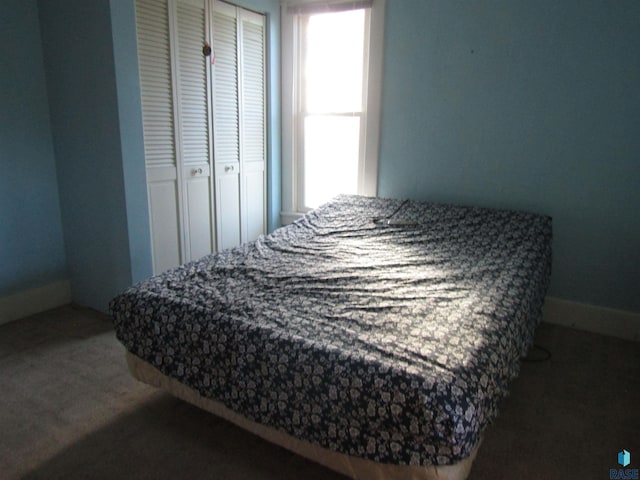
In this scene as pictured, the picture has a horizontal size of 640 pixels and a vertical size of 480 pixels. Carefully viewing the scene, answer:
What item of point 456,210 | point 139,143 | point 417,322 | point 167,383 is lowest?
point 167,383

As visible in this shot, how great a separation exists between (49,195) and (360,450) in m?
2.53

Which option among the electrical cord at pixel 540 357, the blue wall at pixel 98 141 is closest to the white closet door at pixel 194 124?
the blue wall at pixel 98 141

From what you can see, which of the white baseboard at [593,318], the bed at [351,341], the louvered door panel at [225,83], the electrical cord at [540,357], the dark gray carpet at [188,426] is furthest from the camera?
the louvered door panel at [225,83]

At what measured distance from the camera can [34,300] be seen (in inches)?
111

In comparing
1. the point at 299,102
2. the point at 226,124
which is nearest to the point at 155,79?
the point at 226,124

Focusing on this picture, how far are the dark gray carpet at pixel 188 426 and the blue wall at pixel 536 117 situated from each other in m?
0.69

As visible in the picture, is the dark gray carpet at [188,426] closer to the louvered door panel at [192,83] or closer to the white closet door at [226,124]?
the white closet door at [226,124]

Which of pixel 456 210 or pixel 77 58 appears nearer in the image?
pixel 77 58

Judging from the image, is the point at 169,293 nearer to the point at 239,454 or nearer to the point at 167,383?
the point at 167,383

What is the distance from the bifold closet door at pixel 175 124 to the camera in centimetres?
261

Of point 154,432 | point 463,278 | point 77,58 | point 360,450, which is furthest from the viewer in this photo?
point 77,58

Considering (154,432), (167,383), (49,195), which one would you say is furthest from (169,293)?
(49,195)

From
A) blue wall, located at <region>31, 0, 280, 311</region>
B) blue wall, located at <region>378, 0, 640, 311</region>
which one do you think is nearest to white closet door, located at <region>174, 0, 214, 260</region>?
blue wall, located at <region>31, 0, 280, 311</region>

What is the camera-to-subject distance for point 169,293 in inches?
70.0
